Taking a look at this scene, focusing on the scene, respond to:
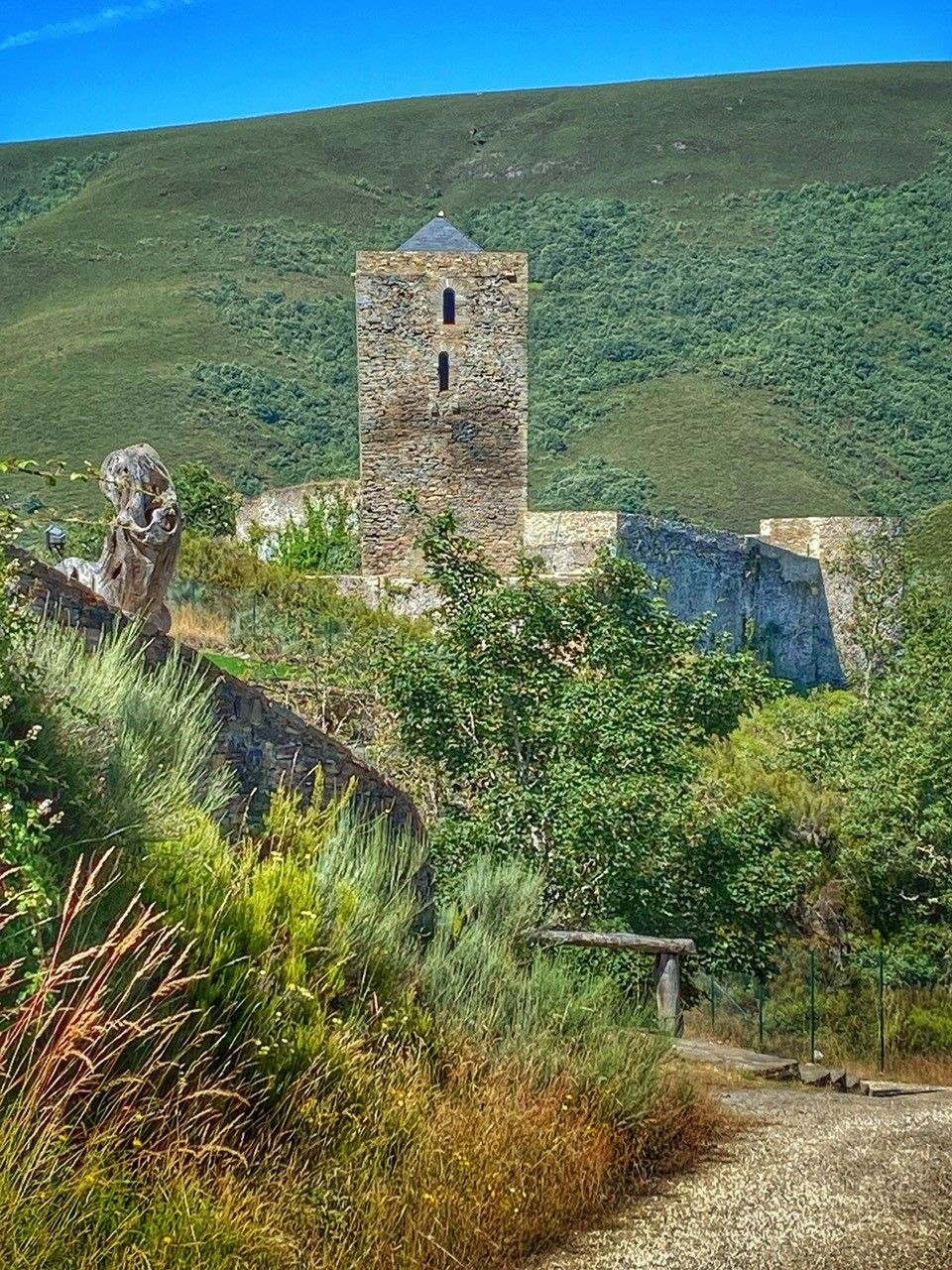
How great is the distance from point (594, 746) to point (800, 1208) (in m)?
6.68

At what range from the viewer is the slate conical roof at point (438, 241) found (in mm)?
32656

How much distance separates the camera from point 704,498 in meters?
49.6

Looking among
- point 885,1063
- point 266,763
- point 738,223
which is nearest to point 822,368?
point 738,223

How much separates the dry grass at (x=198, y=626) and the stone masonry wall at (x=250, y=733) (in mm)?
11057

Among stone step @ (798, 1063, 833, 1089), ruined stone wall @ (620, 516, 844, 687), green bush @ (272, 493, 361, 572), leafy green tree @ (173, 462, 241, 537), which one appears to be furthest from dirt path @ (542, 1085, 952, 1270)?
leafy green tree @ (173, 462, 241, 537)

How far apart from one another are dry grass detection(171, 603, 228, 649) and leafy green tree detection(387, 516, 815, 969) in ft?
19.5

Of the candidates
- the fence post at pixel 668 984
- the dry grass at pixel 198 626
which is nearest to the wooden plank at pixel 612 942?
the fence post at pixel 668 984

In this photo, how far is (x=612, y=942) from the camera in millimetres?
8703

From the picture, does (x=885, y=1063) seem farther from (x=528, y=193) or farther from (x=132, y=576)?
(x=528, y=193)

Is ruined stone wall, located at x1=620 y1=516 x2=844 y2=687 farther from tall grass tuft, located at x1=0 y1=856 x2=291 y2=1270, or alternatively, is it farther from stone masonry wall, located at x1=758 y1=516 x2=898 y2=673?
tall grass tuft, located at x1=0 y1=856 x2=291 y2=1270

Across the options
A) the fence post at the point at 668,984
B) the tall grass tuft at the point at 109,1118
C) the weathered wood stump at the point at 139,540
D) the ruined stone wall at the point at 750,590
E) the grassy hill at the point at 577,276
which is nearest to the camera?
the tall grass tuft at the point at 109,1118

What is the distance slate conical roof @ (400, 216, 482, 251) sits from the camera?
3266 cm

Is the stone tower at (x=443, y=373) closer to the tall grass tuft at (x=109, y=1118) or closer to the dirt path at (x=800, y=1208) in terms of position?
the dirt path at (x=800, y=1208)

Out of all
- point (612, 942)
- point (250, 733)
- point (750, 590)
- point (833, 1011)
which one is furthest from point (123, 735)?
point (750, 590)
